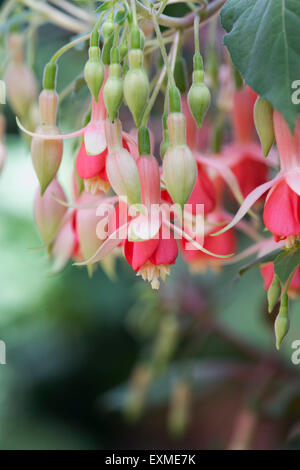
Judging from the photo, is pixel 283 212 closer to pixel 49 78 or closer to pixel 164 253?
pixel 164 253

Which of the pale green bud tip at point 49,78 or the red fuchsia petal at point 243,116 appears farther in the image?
the red fuchsia petal at point 243,116

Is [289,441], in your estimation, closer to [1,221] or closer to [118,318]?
[118,318]

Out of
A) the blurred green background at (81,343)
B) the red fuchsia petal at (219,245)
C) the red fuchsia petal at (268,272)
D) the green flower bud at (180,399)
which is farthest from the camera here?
the blurred green background at (81,343)

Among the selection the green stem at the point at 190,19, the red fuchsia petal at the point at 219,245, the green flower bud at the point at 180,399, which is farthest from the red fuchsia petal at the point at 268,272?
the green flower bud at the point at 180,399

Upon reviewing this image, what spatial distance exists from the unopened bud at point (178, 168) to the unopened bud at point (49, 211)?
139 millimetres

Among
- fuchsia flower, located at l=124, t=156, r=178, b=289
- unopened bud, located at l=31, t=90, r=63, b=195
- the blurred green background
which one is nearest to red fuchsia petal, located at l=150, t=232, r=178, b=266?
fuchsia flower, located at l=124, t=156, r=178, b=289

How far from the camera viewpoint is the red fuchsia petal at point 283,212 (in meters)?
0.42

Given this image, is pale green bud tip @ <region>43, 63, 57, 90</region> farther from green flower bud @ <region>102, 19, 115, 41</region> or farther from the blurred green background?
the blurred green background

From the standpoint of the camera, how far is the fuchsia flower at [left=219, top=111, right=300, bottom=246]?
0.42m

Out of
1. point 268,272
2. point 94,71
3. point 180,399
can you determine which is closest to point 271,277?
point 268,272

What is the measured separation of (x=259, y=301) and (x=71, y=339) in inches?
20.1

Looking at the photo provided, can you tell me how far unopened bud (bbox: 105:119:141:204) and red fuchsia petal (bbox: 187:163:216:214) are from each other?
0.41 ft

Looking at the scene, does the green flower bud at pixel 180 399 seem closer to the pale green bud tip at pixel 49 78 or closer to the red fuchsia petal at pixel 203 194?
the red fuchsia petal at pixel 203 194
